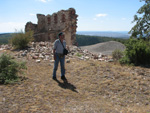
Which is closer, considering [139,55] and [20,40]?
[139,55]

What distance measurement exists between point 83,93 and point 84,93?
1.2 inches

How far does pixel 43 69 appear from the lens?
18.7 ft

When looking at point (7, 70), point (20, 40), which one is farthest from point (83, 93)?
point (20, 40)

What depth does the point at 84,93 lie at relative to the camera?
3814mm

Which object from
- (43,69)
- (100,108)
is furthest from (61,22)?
(100,108)

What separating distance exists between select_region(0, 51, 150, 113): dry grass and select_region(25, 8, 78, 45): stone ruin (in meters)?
8.78

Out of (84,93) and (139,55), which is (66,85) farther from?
(139,55)

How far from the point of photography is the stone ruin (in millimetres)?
13547

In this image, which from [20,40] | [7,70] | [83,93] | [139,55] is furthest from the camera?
[20,40]

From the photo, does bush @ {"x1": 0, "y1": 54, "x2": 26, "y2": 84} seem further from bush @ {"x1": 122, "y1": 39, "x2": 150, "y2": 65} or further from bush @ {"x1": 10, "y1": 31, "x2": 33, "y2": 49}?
bush @ {"x1": 122, "y1": 39, "x2": 150, "y2": 65}

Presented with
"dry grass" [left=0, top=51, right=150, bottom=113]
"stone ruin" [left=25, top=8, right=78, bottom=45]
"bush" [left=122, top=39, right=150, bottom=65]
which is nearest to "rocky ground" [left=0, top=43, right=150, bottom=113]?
"dry grass" [left=0, top=51, right=150, bottom=113]

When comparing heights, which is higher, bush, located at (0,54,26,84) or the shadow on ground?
bush, located at (0,54,26,84)

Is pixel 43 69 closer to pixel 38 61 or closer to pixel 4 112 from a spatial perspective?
pixel 38 61

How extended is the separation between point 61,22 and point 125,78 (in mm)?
11386
